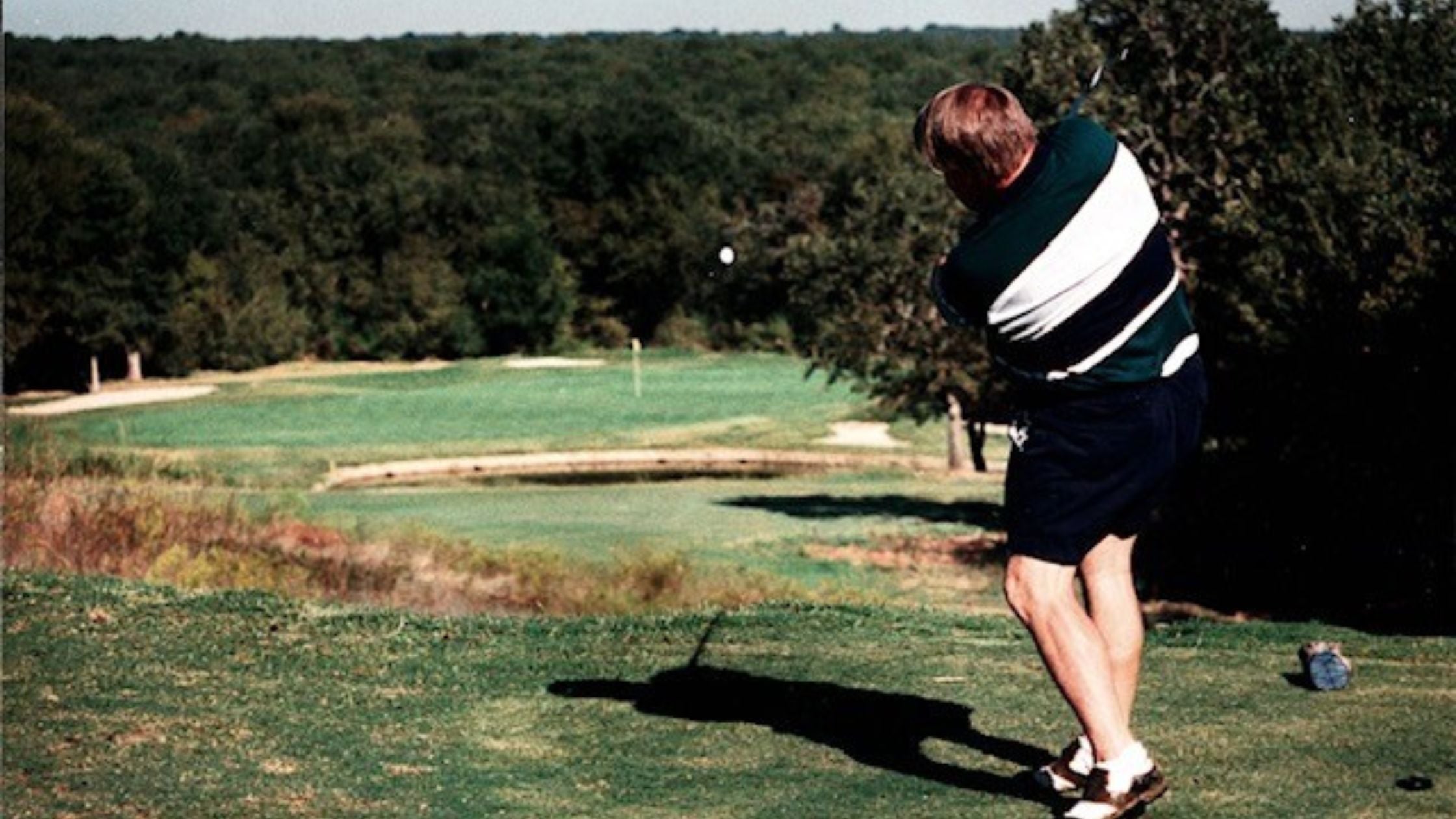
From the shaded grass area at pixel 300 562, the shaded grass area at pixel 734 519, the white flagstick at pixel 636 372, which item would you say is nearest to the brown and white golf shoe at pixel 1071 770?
the shaded grass area at pixel 300 562

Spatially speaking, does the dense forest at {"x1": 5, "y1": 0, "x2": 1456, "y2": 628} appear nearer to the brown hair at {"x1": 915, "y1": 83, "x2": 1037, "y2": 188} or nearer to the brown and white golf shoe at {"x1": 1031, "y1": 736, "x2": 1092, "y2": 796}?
the brown hair at {"x1": 915, "y1": 83, "x2": 1037, "y2": 188}

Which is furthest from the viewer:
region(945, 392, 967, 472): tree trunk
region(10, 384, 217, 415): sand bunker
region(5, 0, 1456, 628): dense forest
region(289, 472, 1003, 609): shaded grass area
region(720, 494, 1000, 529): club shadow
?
region(10, 384, 217, 415): sand bunker

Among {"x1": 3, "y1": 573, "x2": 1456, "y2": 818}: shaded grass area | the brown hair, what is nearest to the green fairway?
{"x1": 3, "y1": 573, "x2": 1456, "y2": 818}: shaded grass area

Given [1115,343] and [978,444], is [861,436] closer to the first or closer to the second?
[978,444]

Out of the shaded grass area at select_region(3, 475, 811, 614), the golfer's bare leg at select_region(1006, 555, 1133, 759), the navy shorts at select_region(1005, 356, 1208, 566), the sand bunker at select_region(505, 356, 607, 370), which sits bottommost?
the sand bunker at select_region(505, 356, 607, 370)

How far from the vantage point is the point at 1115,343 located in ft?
17.8

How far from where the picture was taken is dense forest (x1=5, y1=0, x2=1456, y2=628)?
848 inches

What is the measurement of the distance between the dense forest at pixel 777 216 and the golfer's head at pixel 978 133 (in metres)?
2.88

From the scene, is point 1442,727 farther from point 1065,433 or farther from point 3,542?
point 3,542

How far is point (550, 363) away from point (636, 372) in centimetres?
1249

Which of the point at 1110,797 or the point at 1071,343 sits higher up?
the point at 1071,343

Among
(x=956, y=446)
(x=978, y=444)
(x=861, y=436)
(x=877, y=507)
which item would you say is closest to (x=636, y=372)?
(x=861, y=436)

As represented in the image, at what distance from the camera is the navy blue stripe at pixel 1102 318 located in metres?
5.40

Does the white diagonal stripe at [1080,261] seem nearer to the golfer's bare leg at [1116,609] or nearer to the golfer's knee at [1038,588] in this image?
the golfer's knee at [1038,588]
